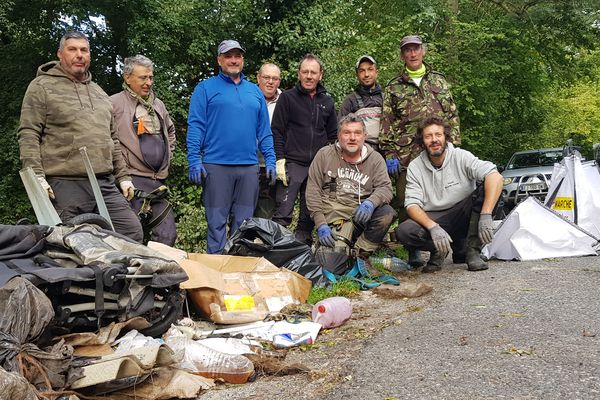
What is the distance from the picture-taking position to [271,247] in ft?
17.3

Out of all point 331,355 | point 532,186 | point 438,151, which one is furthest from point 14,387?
point 532,186

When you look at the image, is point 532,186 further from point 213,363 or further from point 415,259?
point 213,363

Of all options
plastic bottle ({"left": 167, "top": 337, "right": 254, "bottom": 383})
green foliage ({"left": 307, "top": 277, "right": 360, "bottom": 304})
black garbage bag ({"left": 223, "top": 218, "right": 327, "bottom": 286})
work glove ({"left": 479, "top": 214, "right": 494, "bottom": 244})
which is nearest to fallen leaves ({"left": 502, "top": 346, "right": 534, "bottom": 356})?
plastic bottle ({"left": 167, "top": 337, "right": 254, "bottom": 383})

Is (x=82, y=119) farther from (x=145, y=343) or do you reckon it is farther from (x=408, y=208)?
(x=408, y=208)

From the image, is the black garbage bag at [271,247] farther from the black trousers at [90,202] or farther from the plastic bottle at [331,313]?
the plastic bottle at [331,313]

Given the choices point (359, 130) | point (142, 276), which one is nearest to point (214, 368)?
point (142, 276)

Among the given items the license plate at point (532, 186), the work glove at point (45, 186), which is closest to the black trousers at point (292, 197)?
the work glove at point (45, 186)

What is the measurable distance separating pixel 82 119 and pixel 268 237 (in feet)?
5.60

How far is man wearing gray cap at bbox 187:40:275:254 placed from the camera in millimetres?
5926

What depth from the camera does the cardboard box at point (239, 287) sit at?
434 cm

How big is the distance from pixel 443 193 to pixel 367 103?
4.53 feet

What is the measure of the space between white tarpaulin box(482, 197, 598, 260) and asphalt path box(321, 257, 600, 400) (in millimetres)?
1246

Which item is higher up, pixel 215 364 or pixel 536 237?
pixel 536 237

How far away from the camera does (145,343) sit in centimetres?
336
